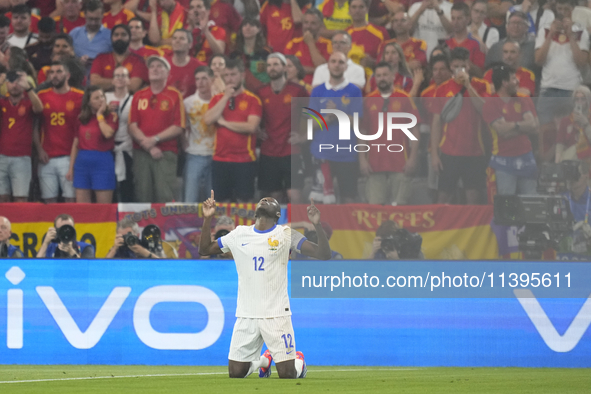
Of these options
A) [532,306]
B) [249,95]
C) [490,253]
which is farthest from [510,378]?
[249,95]

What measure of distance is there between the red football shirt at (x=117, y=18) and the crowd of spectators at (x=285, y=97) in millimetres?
26

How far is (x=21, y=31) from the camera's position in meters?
12.7

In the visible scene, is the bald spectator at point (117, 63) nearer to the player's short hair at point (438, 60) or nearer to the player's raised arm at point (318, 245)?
the player's short hair at point (438, 60)

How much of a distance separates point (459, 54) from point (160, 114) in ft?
15.0

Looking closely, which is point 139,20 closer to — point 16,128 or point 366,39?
point 16,128

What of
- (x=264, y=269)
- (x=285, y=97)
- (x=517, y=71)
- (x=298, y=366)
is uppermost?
(x=517, y=71)

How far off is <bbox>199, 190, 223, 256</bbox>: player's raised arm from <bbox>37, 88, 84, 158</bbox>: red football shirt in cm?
574

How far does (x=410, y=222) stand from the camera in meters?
9.88

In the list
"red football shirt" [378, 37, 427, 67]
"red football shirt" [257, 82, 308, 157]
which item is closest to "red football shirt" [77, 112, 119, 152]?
"red football shirt" [257, 82, 308, 157]

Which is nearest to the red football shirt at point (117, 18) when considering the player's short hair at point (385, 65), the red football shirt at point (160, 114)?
the red football shirt at point (160, 114)

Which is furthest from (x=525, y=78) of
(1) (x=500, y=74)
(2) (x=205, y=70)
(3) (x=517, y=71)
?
(2) (x=205, y=70)

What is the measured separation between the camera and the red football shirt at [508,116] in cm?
1045

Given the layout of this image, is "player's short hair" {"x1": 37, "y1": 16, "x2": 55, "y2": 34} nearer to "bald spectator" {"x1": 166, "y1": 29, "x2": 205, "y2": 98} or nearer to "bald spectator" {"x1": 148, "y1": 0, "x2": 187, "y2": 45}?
"bald spectator" {"x1": 148, "y1": 0, "x2": 187, "y2": 45}

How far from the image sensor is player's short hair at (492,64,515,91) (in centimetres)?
1098
